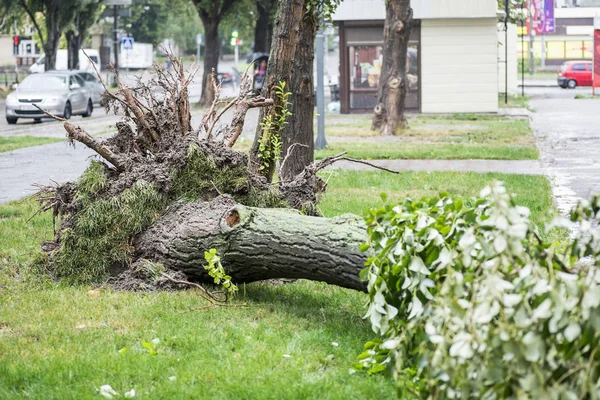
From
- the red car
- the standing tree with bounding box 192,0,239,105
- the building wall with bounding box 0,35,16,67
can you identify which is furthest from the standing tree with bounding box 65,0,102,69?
the building wall with bounding box 0,35,16,67

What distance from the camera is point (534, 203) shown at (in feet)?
35.5

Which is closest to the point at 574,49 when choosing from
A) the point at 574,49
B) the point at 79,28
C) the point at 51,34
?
the point at 574,49

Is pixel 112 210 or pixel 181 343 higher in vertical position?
pixel 112 210

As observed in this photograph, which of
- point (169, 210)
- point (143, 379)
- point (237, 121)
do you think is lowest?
point (143, 379)

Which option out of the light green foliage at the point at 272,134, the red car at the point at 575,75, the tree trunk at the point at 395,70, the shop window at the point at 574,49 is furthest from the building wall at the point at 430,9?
the shop window at the point at 574,49

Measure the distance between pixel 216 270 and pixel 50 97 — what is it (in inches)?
994

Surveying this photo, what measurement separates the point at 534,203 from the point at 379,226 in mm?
6249

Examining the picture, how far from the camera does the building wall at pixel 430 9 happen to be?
31.0 meters

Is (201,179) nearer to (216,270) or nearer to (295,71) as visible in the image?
(216,270)

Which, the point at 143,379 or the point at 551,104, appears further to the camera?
the point at 551,104

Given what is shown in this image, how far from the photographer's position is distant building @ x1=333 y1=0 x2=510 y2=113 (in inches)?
1244

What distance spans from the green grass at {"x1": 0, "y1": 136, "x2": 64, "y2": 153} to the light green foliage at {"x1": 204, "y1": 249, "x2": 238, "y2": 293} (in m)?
13.9

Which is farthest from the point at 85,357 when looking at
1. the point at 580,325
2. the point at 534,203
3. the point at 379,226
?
the point at 534,203

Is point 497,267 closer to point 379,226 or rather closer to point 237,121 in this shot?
point 379,226
